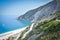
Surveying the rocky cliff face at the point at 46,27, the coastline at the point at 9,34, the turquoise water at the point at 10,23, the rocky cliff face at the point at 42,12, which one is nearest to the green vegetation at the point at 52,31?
the rocky cliff face at the point at 46,27

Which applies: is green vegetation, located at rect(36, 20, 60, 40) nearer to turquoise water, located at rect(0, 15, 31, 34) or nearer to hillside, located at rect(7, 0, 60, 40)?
hillside, located at rect(7, 0, 60, 40)

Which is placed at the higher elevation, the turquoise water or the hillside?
the turquoise water

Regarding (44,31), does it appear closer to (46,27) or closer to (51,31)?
(46,27)

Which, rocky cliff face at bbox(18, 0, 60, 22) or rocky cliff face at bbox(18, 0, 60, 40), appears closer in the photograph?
rocky cliff face at bbox(18, 0, 60, 40)

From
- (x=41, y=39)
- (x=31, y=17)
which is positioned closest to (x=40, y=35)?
(x=41, y=39)

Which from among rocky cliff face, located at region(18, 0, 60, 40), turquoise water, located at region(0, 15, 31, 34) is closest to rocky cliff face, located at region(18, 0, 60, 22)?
rocky cliff face, located at region(18, 0, 60, 40)

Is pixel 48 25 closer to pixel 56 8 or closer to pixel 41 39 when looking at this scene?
pixel 41 39

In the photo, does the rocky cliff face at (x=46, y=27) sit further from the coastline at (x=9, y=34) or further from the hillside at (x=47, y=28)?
the coastline at (x=9, y=34)

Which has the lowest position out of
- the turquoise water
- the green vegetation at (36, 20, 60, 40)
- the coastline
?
the green vegetation at (36, 20, 60, 40)
